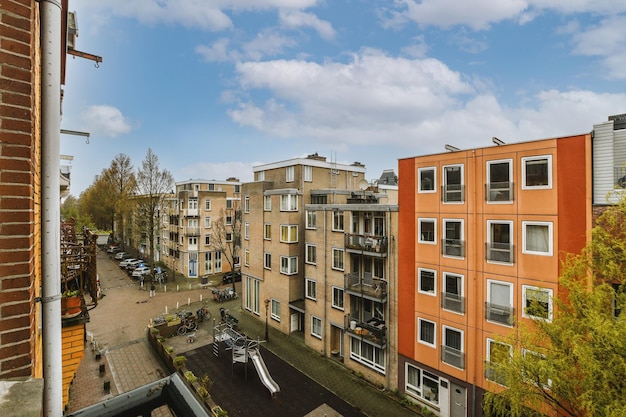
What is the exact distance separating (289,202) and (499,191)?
13234 millimetres

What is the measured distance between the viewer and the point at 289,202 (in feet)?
72.7

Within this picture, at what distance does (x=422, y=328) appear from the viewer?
14883 millimetres

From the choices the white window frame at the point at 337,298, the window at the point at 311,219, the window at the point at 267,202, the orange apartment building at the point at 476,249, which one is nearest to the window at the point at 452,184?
the orange apartment building at the point at 476,249

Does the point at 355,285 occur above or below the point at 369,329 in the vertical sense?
above

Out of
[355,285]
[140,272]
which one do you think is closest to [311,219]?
[355,285]

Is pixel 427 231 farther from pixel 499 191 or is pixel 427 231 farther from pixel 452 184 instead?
pixel 499 191

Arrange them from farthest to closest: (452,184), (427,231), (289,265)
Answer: (289,265) < (427,231) < (452,184)

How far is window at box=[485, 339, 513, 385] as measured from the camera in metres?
11.1

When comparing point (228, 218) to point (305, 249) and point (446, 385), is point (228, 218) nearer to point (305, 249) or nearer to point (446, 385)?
point (305, 249)

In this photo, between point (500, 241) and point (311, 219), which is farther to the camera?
point (311, 219)

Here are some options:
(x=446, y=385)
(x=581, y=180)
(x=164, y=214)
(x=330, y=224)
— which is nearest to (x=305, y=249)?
(x=330, y=224)

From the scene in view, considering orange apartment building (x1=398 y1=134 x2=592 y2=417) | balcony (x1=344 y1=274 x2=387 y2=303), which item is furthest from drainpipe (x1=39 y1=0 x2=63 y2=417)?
balcony (x1=344 y1=274 x2=387 y2=303)

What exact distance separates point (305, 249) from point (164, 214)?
29.1 m

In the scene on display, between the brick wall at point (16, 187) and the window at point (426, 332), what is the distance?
15.1 m
